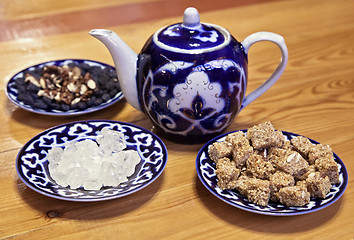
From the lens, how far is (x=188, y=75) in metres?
0.87

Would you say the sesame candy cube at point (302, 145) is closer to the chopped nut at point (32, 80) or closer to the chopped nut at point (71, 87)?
the chopped nut at point (71, 87)

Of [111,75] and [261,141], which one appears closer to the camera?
[261,141]

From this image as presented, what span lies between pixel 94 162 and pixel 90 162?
11mm

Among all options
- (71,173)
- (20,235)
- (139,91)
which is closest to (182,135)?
(139,91)

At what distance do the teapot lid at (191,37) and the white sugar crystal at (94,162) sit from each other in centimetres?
23

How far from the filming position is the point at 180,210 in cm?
80

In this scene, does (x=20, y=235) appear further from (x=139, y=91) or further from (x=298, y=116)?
(x=298, y=116)

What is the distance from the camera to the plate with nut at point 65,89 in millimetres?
1087

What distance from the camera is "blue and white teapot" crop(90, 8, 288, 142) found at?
0.88m

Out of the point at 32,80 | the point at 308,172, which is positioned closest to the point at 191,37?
the point at 308,172

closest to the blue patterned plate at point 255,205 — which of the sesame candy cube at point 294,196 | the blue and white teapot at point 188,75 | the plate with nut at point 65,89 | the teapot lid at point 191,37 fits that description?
the sesame candy cube at point 294,196

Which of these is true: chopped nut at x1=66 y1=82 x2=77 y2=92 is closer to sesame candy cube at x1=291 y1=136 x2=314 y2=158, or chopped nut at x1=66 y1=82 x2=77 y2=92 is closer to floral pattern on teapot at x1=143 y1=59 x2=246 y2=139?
floral pattern on teapot at x1=143 y1=59 x2=246 y2=139

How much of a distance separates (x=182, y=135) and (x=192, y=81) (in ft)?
0.50

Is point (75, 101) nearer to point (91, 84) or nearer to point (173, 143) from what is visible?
point (91, 84)
